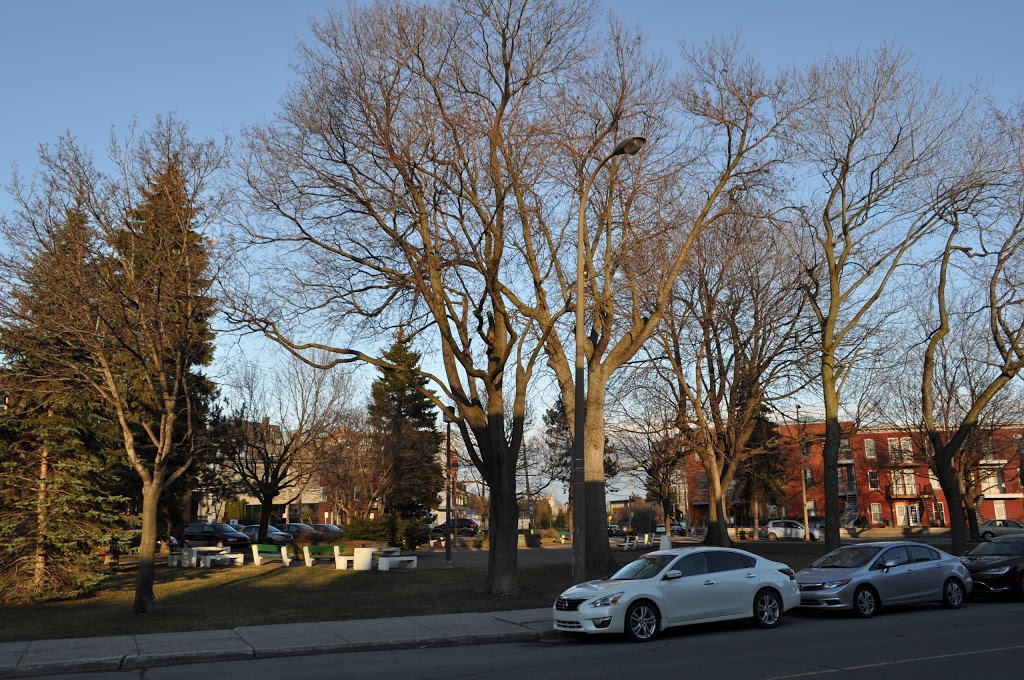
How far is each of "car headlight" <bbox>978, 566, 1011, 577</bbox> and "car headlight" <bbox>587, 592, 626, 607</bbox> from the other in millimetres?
9679

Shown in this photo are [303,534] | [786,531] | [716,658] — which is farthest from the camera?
[786,531]

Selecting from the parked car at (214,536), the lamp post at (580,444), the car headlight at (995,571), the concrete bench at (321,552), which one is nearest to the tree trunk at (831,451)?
the car headlight at (995,571)

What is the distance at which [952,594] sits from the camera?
53.8ft

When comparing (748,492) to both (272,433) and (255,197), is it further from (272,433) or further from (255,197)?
(255,197)

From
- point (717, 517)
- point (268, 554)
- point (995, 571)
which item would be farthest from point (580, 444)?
point (268, 554)

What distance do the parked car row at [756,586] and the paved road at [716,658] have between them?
1.21 feet

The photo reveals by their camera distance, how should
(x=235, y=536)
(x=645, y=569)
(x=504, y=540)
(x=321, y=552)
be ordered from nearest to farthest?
(x=645, y=569) < (x=504, y=540) < (x=321, y=552) < (x=235, y=536)

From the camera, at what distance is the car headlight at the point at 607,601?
1281 centimetres

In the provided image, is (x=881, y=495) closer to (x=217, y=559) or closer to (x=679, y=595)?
(x=217, y=559)

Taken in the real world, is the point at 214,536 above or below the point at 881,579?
above

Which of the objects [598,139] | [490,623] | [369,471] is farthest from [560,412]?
[490,623]

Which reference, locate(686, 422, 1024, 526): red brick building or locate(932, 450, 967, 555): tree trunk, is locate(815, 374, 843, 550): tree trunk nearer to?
locate(932, 450, 967, 555): tree trunk

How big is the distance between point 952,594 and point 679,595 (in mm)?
6835

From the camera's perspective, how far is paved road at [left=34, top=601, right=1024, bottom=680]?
1002cm
